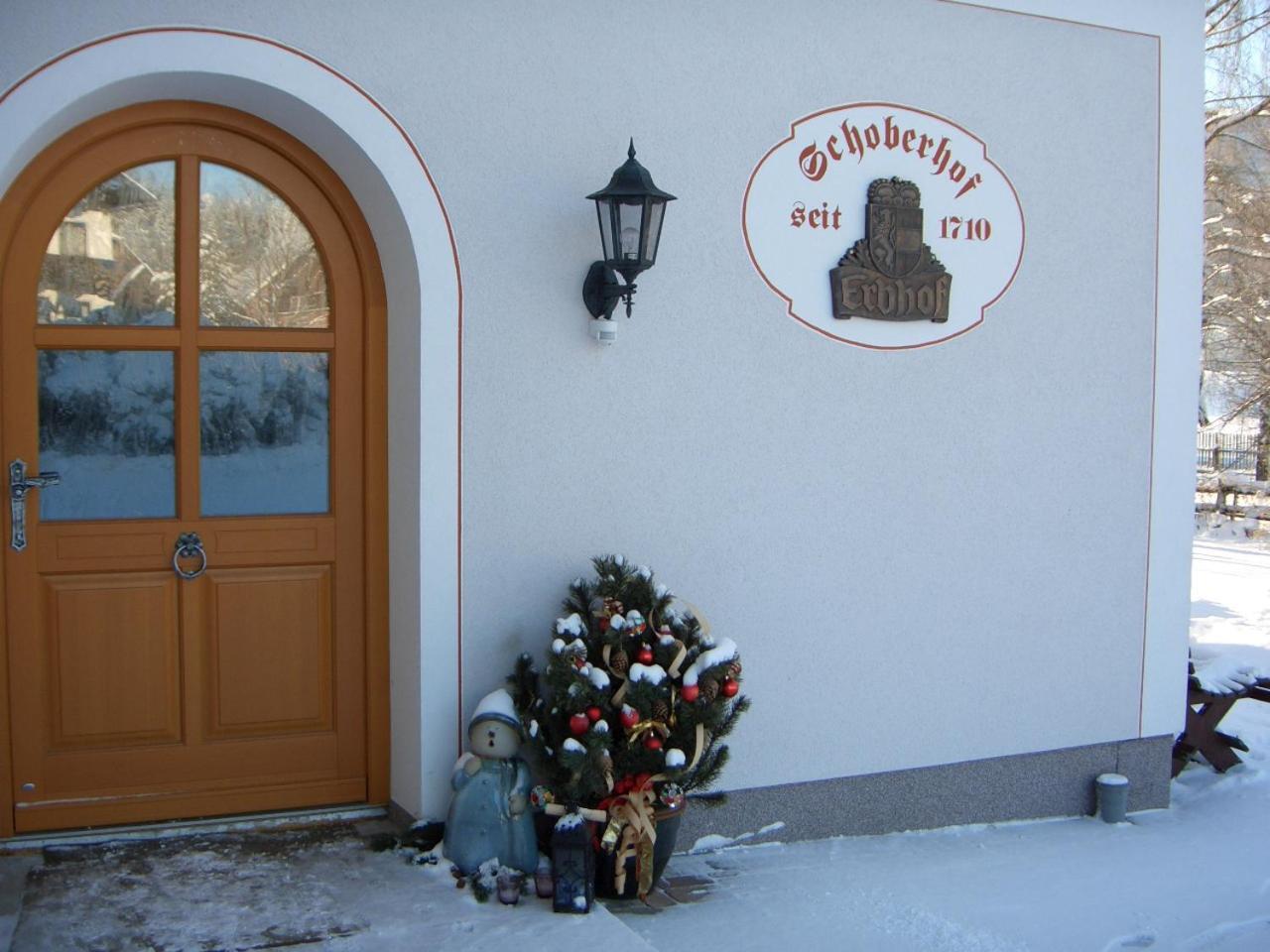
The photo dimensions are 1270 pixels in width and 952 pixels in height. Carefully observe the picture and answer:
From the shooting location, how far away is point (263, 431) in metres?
4.25

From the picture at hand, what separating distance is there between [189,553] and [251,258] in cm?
102

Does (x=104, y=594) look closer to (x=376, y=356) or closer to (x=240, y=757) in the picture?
(x=240, y=757)

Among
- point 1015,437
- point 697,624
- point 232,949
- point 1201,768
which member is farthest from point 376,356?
point 1201,768

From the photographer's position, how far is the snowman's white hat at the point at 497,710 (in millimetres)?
3973

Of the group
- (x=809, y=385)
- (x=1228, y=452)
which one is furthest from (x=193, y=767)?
(x=1228, y=452)

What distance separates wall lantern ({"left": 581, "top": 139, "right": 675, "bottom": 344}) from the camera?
13.2ft

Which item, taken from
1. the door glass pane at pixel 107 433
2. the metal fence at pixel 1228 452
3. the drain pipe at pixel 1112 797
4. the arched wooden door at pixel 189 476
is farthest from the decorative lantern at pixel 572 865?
the metal fence at pixel 1228 452

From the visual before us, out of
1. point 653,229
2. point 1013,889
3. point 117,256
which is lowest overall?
point 1013,889

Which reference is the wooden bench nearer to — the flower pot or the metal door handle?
the flower pot

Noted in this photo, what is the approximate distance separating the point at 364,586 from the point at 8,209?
1.66 metres

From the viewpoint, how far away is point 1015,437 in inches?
202

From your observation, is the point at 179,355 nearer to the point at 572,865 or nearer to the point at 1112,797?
the point at 572,865

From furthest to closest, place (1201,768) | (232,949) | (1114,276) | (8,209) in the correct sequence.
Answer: (1201,768) < (1114,276) < (8,209) < (232,949)

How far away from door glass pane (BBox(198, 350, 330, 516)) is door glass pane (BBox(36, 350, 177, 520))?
133mm
